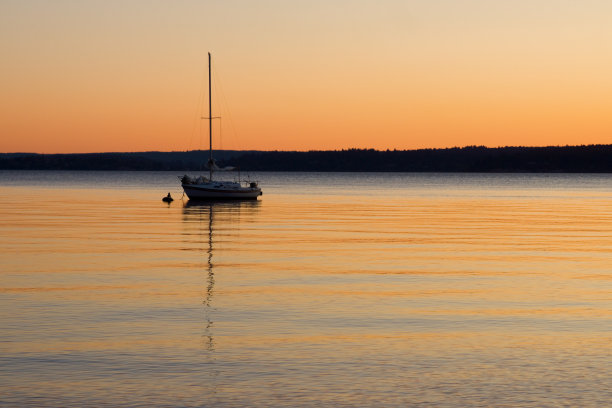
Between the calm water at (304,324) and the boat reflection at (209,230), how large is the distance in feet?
0.39

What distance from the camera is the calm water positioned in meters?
A: 13.6

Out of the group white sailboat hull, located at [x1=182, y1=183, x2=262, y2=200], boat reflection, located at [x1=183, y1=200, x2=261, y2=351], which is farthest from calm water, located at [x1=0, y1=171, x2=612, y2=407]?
white sailboat hull, located at [x1=182, y1=183, x2=262, y2=200]

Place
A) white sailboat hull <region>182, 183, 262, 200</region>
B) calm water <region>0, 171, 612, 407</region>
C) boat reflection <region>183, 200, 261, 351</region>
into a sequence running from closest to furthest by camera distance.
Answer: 1. calm water <region>0, 171, 612, 407</region>
2. boat reflection <region>183, 200, 261, 351</region>
3. white sailboat hull <region>182, 183, 262, 200</region>

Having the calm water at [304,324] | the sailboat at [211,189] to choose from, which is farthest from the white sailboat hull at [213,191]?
the calm water at [304,324]

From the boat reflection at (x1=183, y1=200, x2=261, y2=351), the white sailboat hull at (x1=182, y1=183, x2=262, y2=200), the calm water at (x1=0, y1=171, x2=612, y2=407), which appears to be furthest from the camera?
the white sailboat hull at (x1=182, y1=183, x2=262, y2=200)

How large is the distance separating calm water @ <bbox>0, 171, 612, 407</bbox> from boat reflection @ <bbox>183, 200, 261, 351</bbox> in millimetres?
120

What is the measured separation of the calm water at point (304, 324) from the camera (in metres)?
13.6

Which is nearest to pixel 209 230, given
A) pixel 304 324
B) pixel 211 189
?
pixel 304 324

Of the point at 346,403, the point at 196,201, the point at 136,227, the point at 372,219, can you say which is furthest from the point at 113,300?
the point at 196,201

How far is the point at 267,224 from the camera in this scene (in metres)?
55.4

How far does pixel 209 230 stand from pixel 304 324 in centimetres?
3091

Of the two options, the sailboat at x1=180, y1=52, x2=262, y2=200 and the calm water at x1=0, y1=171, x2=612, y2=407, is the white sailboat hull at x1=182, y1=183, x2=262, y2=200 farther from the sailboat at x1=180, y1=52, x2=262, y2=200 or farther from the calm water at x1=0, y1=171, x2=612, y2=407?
the calm water at x1=0, y1=171, x2=612, y2=407

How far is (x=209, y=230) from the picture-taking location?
4950 cm

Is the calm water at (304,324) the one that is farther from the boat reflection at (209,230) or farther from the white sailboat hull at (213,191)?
the white sailboat hull at (213,191)
